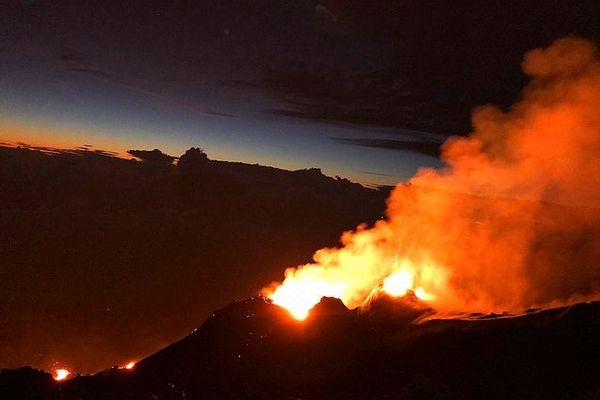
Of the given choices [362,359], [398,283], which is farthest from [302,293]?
[362,359]

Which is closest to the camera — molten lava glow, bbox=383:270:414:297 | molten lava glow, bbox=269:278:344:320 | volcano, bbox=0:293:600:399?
volcano, bbox=0:293:600:399

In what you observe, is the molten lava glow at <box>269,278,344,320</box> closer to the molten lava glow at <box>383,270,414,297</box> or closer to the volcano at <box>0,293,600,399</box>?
the volcano at <box>0,293,600,399</box>

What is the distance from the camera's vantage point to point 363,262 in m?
44.1

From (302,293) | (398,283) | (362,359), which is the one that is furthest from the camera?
(302,293)

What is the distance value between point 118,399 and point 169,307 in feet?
570

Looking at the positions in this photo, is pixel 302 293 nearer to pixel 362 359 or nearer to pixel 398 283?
pixel 398 283

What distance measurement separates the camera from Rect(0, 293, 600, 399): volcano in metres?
21.6

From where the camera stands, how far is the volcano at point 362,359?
2161 cm

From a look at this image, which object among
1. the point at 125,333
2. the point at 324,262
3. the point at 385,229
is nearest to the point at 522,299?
the point at 385,229

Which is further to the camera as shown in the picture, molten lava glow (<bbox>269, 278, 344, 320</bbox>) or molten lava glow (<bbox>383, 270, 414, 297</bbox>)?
molten lava glow (<bbox>269, 278, 344, 320</bbox>)

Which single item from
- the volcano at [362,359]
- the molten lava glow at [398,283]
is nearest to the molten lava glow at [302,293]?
the volcano at [362,359]

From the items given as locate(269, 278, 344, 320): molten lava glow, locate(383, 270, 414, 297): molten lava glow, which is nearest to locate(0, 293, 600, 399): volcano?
locate(383, 270, 414, 297): molten lava glow

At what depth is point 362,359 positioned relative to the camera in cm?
2803

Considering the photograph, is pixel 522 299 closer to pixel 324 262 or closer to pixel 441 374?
pixel 324 262
